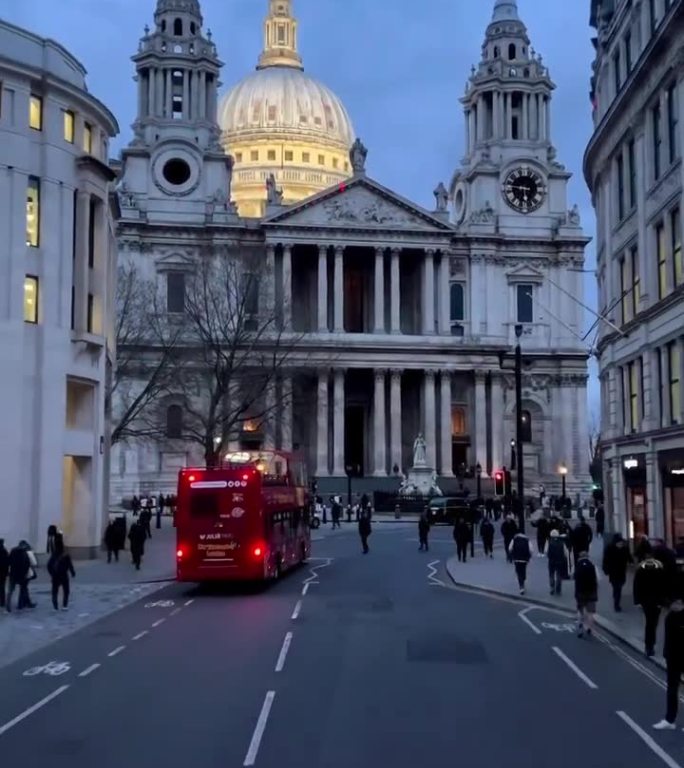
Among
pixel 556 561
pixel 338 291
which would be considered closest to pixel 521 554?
pixel 556 561

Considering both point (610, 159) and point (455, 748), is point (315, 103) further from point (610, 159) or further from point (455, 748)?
point (455, 748)

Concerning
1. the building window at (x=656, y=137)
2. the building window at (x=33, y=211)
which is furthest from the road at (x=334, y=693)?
the building window at (x=33, y=211)

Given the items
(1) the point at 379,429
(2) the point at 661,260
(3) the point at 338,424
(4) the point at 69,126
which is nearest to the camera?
(2) the point at 661,260

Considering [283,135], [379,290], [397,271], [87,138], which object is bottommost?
[87,138]

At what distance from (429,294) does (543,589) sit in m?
58.6

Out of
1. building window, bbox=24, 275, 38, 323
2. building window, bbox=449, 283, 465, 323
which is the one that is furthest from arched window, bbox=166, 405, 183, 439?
building window, bbox=449, 283, 465, 323

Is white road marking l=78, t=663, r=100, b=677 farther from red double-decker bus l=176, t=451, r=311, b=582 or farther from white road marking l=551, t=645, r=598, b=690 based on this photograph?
red double-decker bus l=176, t=451, r=311, b=582

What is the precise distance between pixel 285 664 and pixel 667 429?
588 inches

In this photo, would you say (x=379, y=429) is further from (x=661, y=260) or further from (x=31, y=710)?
(x=31, y=710)

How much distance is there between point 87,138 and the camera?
38.2m

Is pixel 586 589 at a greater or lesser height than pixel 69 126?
lesser

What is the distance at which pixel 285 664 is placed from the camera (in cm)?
1653

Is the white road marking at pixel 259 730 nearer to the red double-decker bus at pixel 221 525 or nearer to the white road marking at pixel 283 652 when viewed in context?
the white road marking at pixel 283 652

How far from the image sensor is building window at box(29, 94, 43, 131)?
117 feet
